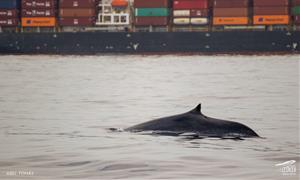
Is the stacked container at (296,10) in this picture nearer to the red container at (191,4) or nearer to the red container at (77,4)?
the red container at (191,4)

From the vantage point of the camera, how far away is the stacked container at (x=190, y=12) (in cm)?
8556

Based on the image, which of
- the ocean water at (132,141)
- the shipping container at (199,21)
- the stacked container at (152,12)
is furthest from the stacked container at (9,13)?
the ocean water at (132,141)

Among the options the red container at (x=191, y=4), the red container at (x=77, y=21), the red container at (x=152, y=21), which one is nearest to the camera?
the red container at (x=191, y=4)

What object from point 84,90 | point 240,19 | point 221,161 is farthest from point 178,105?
point 240,19

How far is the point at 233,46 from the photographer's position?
85312 mm

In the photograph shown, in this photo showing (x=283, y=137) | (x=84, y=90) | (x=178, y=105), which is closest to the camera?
(x=283, y=137)

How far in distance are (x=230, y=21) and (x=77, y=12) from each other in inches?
738

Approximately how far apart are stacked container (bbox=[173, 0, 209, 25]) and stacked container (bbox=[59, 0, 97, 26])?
409 inches

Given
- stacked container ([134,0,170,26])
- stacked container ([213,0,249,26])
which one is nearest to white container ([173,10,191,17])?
stacked container ([134,0,170,26])

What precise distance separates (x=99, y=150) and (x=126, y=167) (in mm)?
1864

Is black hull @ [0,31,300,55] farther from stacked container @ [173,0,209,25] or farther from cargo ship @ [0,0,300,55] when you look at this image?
A: stacked container @ [173,0,209,25]

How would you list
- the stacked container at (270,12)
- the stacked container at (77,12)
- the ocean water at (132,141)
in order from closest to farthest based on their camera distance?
the ocean water at (132,141), the stacked container at (270,12), the stacked container at (77,12)

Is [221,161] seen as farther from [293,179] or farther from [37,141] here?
[37,141]

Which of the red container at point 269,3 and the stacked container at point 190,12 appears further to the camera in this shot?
the stacked container at point 190,12
